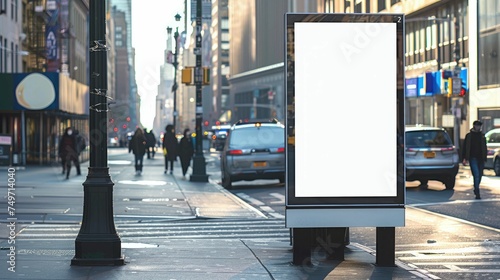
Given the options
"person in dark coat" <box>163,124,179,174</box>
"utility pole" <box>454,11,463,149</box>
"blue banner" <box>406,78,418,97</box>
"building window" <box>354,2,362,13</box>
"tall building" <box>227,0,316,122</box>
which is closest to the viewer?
"person in dark coat" <box>163,124,179,174</box>

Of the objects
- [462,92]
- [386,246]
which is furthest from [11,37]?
[386,246]

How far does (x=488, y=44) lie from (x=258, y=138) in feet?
103

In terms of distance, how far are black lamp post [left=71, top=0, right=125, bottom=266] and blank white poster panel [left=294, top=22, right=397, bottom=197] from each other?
1.97 m

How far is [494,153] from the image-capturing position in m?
40.1

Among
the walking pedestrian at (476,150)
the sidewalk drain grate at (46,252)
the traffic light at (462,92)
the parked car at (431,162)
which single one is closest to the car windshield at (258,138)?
the parked car at (431,162)

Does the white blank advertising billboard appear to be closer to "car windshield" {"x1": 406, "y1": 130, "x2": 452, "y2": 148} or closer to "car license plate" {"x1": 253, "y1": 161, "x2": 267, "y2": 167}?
"car windshield" {"x1": 406, "y1": 130, "x2": 452, "y2": 148}

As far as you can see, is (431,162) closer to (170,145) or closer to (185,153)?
(185,153)

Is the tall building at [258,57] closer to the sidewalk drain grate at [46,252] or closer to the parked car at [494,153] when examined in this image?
the parked car at [494,153]

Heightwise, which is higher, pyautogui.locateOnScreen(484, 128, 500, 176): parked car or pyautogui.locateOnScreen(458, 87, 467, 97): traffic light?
pyautogui.locateOnScreen(458, 87, 467, 97): traffic light

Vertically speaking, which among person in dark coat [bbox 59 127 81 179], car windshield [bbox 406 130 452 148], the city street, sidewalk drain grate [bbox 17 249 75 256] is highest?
car windshield [bbox 406 130 452 148]

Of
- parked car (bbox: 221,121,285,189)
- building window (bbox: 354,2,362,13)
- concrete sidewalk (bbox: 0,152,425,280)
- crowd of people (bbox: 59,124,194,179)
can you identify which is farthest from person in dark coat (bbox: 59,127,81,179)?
building window (bbox: 354,2,362,13)

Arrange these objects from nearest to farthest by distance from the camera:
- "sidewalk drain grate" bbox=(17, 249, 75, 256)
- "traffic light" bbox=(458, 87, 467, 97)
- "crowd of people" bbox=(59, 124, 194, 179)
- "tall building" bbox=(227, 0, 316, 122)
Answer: "sidewalk drain grate" bbox=(17, 249, 75, 256), "crowd of people" bbox=(59, 124, 194, 179), "traffic light" bbox=(458, 87, 467, 97), "tall building" bbox=(227, 0, 316, 122)

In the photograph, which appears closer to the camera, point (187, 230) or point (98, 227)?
point (98, 227)

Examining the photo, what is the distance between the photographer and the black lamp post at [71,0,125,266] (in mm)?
10984
